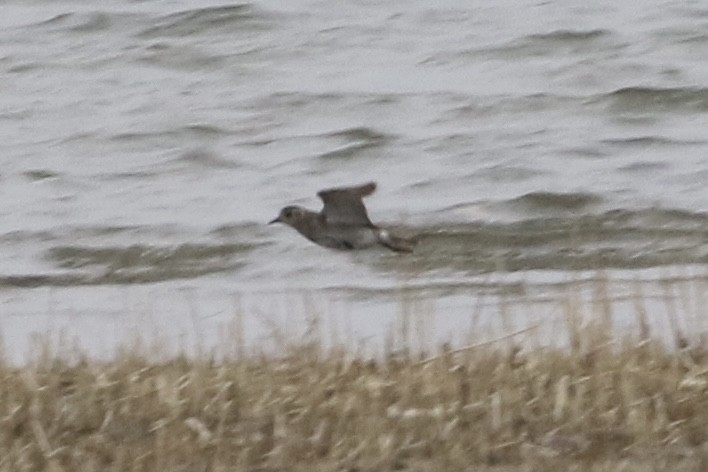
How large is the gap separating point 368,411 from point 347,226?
1575 mm

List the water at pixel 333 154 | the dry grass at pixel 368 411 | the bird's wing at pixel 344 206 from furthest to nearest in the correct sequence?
the water at pixel 333 154 → the bird's wing at pixel 344 206 → the dry grass at pixel 368 411

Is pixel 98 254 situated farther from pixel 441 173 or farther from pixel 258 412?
pixel 258 412


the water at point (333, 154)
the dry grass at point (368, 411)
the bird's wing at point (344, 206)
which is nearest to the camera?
the dry grass at point (368, 411)

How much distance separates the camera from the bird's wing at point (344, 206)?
829cm

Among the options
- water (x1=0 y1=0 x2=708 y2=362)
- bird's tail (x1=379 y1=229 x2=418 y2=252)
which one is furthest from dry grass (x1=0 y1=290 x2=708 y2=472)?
water (x1=0 y1=0 x2=708 y2=362)

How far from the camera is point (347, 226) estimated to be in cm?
845

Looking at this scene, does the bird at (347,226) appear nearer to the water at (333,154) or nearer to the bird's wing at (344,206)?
the bird's wing at (344,206)

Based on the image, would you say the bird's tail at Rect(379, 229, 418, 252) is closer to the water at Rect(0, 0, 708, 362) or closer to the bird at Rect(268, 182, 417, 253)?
the bird at Rect(268, 182, 417, 253)

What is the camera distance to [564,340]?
8.16 meters

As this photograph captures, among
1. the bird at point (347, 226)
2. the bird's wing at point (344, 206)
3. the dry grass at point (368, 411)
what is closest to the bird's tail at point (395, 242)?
the bird at point (347, 226)

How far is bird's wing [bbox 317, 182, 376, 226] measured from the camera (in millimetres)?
8289

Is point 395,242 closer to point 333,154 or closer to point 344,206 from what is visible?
point 344,206

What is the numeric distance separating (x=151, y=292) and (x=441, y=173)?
3.72m

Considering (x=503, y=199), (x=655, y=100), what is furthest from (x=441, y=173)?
(x=655, y=100)
